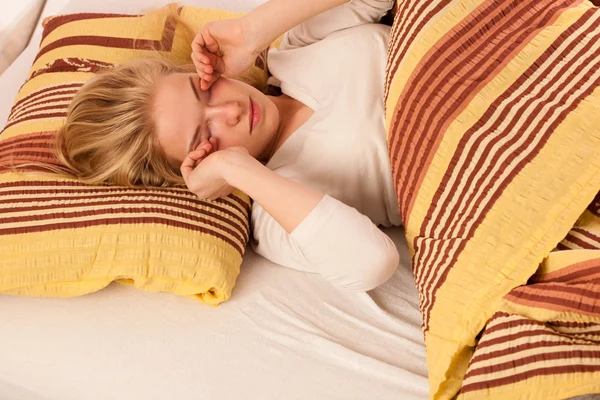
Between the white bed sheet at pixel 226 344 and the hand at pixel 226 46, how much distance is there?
0.42 metres

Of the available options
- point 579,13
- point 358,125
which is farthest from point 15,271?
point 579,13

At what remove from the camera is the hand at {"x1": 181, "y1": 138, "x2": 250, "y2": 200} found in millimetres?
1230

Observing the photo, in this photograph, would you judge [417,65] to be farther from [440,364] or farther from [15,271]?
[15,271]

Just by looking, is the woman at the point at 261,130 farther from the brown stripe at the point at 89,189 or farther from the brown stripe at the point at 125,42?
the brown stripe at the point at 125,42

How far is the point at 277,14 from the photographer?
1.39 metres

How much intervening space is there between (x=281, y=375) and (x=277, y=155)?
0.45 meters

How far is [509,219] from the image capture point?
3.45 ft

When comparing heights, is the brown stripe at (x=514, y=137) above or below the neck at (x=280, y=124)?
above

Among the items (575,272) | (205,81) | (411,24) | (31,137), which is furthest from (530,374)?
(31,137)

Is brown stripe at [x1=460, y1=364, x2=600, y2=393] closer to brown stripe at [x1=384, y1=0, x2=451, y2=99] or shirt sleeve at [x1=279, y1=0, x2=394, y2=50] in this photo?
brown stripe at [x1=384, y1=0, x2=451, y2=99]

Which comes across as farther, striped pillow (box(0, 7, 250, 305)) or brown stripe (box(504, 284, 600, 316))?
striped pillow (box(0, 7, 250, 305))

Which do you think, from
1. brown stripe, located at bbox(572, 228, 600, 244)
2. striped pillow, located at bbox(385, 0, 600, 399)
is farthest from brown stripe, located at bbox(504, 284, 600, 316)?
brown stripe, located at bbox(572, 228, 600, 244)

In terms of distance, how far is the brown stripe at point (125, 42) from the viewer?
158 cm

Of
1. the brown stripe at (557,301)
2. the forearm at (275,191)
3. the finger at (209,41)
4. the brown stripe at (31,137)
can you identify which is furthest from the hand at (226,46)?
the brown stripe at (557,301)
